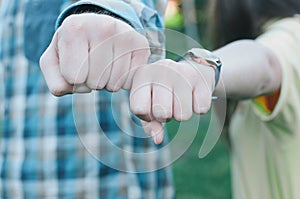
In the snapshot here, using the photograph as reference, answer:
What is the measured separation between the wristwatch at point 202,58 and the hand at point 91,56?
0.21 ft

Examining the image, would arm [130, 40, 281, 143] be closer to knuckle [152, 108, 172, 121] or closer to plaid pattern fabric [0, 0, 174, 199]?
knuckle [152, 108, 172, 121]

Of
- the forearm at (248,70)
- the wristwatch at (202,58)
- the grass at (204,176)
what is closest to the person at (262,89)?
the forearm at (248,70)

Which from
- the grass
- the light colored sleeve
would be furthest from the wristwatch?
the grass

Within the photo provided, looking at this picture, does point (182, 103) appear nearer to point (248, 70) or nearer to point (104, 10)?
point (104, 10)

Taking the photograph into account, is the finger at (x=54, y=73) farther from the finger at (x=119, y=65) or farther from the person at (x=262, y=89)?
the person at (x=262, y=89)

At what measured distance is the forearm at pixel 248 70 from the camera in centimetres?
76

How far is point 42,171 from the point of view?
3.05 ft

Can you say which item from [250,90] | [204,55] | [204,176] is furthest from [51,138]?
[204,176]

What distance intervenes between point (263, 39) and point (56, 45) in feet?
1.38

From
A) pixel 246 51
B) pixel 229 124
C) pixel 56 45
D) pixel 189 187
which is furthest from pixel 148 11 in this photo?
pixel 189 187

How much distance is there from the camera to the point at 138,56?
0.51 metres

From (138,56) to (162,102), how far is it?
46 millimetres

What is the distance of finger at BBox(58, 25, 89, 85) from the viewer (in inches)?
19.6

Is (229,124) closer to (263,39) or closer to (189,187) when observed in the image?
(263,39)
